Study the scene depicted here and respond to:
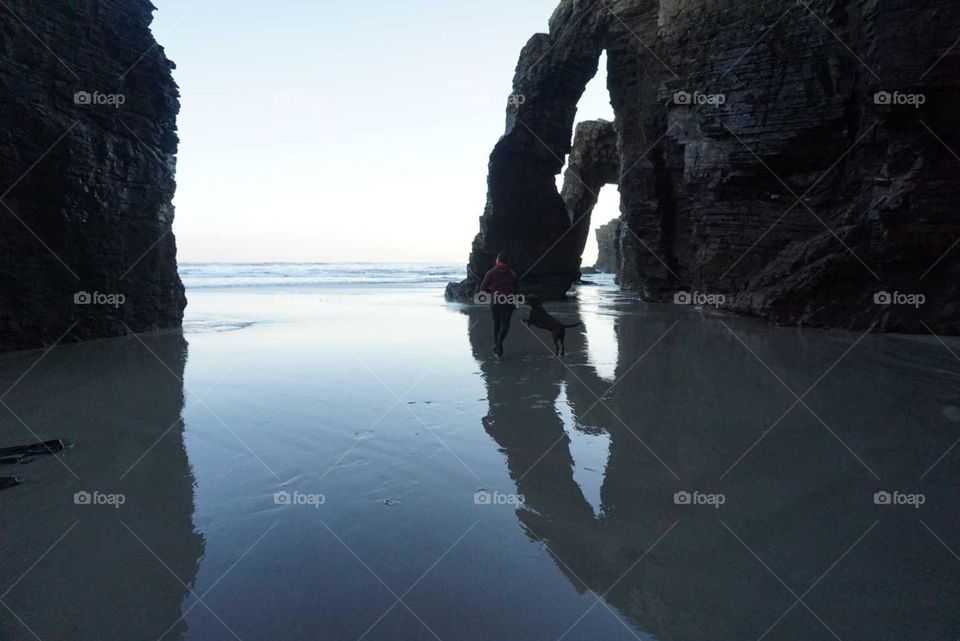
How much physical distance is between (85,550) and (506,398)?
181 inches

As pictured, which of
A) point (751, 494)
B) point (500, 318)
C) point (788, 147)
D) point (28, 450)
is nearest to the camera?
point (751, 494)

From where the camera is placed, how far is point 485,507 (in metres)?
3.91

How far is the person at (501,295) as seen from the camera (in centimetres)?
1026

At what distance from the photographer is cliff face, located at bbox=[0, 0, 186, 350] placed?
10.5m

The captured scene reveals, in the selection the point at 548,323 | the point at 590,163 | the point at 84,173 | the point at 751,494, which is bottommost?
the point at 751,494

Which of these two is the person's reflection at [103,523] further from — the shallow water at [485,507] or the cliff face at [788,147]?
the cliff face at [788,147]

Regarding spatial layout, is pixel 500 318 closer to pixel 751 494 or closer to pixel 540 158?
pixel 751 494

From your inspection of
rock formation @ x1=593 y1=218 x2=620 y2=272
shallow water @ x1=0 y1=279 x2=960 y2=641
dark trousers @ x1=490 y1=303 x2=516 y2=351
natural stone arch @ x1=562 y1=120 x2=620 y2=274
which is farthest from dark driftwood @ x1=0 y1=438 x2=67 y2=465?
rock formation @ x1=593 y1=218 x2=620 y2=272

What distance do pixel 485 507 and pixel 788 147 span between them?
1492 centimetres

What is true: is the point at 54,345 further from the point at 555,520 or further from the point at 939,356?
the point at 939,356

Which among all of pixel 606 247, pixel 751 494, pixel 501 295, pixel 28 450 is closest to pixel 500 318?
pixel 501 295

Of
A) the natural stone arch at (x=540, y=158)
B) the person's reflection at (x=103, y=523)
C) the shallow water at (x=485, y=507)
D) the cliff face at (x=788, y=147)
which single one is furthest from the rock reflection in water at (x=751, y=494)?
the natural stone arch at (x=540, y=158)

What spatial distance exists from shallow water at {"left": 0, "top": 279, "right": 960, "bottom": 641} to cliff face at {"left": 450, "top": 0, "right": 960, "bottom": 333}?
5002mm

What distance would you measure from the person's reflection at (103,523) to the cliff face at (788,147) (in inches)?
540
